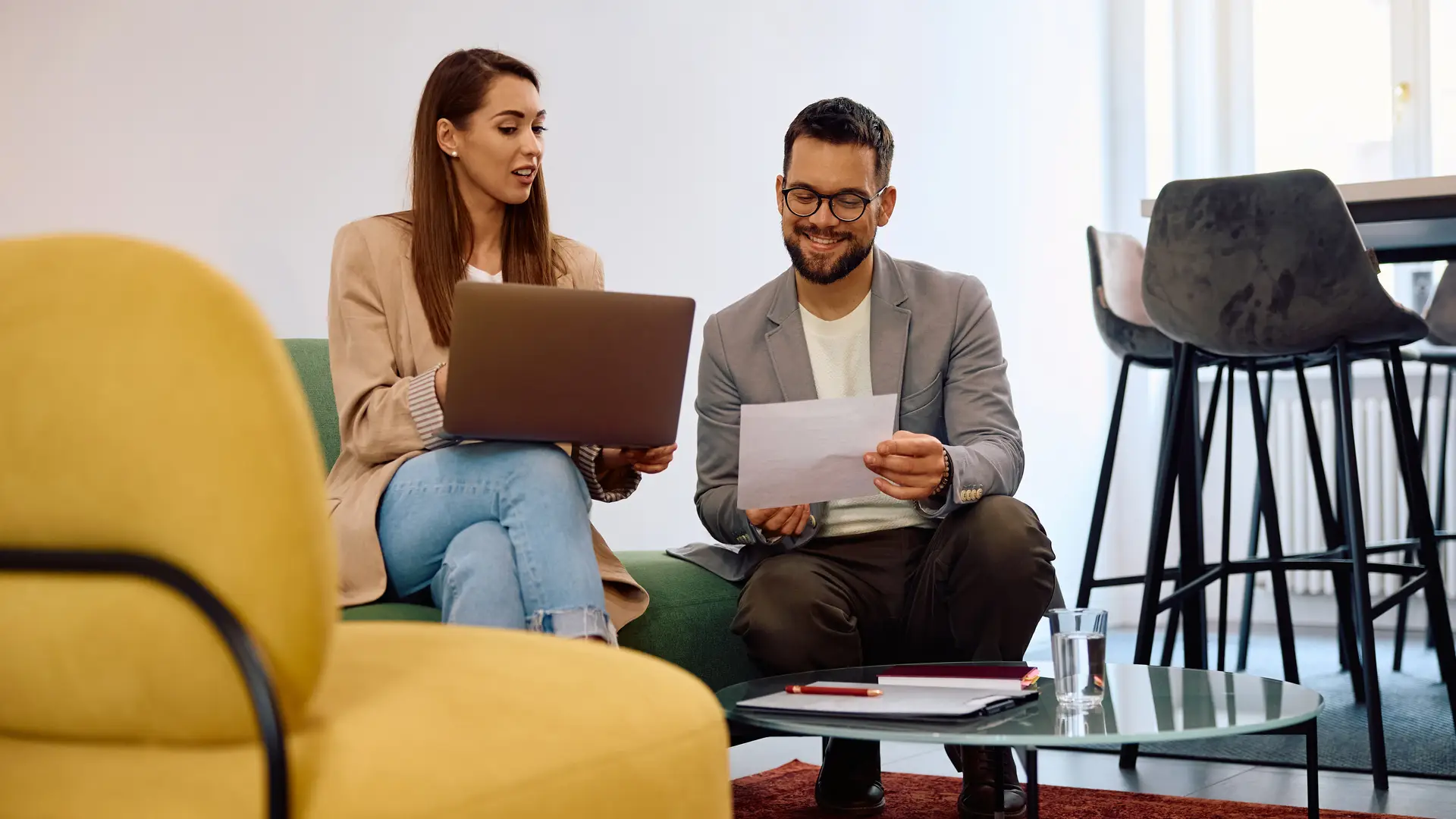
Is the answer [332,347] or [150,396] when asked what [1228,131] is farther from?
[150,396]

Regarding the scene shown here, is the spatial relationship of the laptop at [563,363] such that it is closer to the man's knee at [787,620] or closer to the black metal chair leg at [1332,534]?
the man's knee at [787,620]

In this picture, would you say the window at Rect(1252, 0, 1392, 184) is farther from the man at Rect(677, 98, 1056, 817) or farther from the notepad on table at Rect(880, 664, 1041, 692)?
the notepad on table at Rect(880, 664, 1041, 692)

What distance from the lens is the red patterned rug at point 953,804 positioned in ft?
6.78

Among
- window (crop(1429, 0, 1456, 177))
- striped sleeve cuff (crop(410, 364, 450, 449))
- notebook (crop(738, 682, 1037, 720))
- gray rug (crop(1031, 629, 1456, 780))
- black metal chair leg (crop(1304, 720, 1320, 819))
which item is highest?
window (crop(1429, 0, 1456, 177))

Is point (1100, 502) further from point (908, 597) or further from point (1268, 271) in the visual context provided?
point (908, 597)

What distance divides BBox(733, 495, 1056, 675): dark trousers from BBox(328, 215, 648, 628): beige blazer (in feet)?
0.67

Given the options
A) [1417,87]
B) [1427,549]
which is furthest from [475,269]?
Result: [1417,87]

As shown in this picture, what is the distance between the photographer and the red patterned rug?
2.07 metres

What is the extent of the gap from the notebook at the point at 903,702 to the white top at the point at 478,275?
2.72 feet

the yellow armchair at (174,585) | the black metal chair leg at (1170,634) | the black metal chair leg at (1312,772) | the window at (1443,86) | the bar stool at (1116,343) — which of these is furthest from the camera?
the window at (1443,86)

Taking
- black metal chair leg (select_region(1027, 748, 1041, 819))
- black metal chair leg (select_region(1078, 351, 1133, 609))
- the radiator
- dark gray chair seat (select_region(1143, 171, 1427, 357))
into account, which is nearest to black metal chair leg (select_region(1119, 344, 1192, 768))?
dark gray chair seat (select_region(1143, 171, 1427, 357))

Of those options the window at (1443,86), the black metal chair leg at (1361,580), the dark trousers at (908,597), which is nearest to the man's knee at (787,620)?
the dark trousers at (908,597)

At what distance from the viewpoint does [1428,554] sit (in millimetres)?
2359

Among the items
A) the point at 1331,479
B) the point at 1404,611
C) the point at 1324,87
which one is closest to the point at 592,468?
the point at 1404,611
